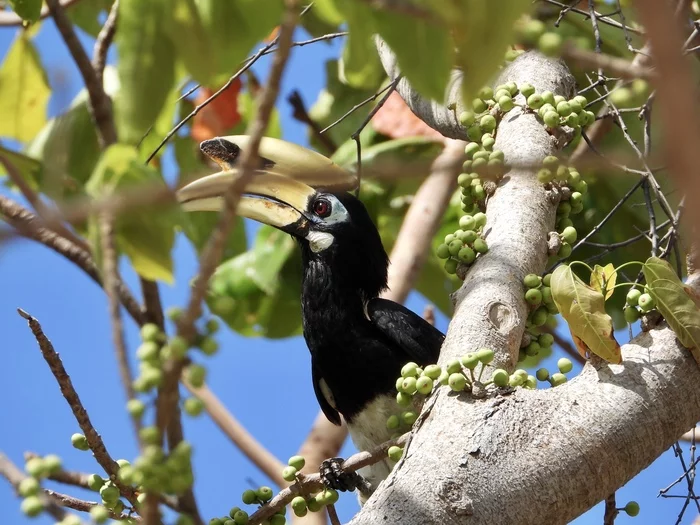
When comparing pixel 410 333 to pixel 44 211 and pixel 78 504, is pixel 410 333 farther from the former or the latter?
pixel 44 211

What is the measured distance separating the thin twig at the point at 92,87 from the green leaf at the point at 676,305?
1.31 m

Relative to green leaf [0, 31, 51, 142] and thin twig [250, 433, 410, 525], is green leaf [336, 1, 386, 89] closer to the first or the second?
thin twig [250, 433, 410, 525]

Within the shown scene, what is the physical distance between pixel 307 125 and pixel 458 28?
Answer: 4.18m

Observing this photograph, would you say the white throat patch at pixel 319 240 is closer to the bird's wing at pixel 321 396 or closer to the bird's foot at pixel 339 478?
the bird's wing at pixel 321 396

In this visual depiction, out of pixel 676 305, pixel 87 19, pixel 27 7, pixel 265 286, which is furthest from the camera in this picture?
pixel 265 286

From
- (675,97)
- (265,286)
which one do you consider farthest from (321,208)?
(675,97)

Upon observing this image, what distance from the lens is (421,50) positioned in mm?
1242

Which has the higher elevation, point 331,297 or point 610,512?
point 331,297

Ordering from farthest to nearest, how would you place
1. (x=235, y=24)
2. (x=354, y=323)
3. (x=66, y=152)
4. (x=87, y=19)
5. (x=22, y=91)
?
(x=87, y=19), (x=354, y=323), (x=22, y=91), (x=66, y=152), (x=235, y=24)

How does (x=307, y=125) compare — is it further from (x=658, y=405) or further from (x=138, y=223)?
(x=138, y=223)

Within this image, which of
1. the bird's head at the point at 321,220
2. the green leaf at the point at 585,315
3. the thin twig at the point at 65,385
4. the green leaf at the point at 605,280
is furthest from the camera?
the bird's head at the point at 321,220

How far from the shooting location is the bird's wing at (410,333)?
10.7 feet

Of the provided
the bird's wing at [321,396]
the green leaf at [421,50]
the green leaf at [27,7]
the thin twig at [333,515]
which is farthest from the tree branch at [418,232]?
the green leaf at [421,50]

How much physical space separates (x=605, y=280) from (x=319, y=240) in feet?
5.49
